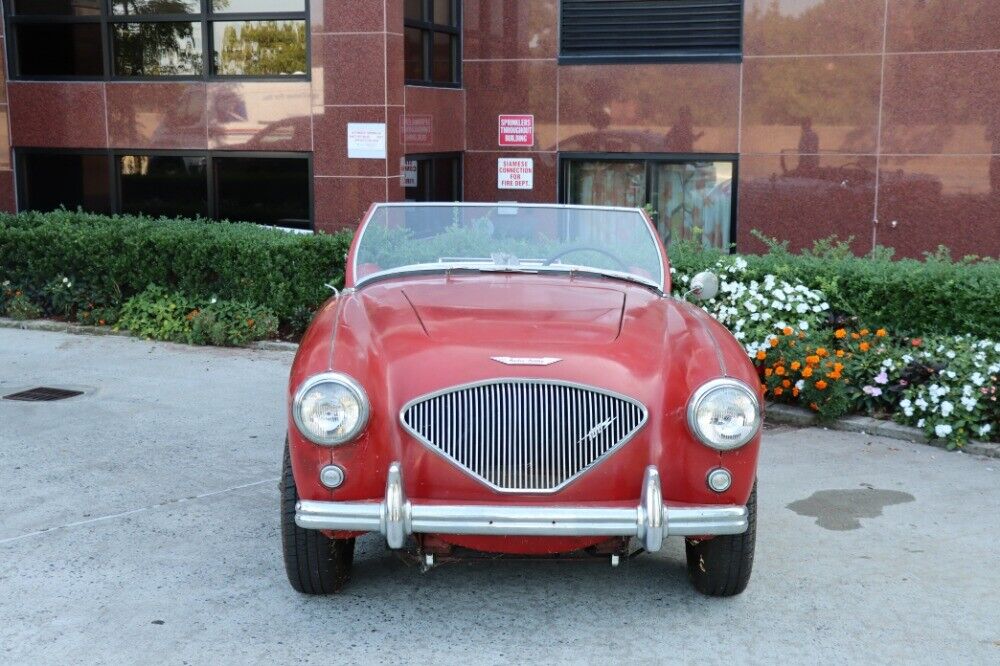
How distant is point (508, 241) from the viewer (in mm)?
5973

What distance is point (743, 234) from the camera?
1391 cm

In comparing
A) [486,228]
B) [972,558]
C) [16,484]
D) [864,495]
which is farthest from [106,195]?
[972,558]

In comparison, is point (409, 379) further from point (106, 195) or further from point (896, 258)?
point (106, 195)

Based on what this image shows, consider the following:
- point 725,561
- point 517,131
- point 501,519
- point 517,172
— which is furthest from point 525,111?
point 501,519

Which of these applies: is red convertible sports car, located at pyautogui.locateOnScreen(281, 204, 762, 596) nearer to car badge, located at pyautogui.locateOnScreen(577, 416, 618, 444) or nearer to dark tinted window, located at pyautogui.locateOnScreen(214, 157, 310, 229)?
car badge, located at pyautogui.locateOnScreen(577, 416, 618, 444)

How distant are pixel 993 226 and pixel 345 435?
10557mm

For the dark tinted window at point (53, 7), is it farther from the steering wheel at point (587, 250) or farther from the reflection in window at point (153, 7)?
the steering wheel at point (587, 250)

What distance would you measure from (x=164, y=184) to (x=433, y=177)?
10.5 ft

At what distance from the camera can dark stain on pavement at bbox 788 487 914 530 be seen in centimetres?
597

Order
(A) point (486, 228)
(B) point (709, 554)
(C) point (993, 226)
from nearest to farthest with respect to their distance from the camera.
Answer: (B) point (709, 554), (A) point (486, 228), (C) point (993, 226)

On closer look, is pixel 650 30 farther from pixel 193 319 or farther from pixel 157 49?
pixel 193 319

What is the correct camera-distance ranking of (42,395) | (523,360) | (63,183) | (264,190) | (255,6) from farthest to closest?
(63,183), (264,190), (255,6), (42,395), (523,360)

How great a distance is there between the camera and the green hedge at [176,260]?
34.7ft

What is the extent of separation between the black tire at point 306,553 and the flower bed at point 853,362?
4011 millimetres
